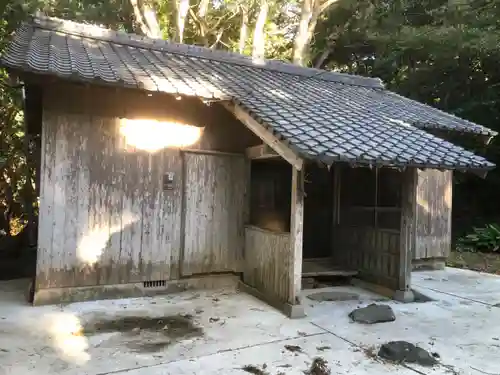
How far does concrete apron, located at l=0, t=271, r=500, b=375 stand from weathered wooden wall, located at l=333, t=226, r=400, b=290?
0.62m

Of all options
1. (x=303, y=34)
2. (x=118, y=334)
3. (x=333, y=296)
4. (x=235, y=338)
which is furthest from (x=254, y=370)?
(x=303, y=34)

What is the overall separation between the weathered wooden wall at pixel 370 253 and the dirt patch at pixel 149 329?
10.9 ft

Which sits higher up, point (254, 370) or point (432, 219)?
point (432, 219)

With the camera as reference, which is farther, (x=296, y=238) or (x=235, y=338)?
(x=296, y=238)

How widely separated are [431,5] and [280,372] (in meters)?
14.0

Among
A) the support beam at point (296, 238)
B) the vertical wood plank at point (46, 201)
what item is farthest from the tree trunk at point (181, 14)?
the support beam at point (296, 238)

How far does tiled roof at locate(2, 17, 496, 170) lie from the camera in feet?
16.9

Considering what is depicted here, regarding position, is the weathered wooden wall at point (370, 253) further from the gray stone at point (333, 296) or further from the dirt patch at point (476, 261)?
the dirt patch at point (476, 261)

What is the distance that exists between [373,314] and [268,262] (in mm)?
1564

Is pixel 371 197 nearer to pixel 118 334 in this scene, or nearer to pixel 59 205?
pixel 118 334

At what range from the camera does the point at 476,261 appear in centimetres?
1062

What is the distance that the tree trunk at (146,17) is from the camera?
1342 centimetres

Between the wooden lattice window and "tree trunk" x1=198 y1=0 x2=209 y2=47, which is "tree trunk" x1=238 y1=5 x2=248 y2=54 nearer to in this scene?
"tree trunk" x1=198 y1=0 x2=209 y2=47

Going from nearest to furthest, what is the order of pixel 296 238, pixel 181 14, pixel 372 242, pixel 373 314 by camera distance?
1. pixel 296 238
2. pixel 373 314
3. pixel 372 242
4. pixel 181 14
